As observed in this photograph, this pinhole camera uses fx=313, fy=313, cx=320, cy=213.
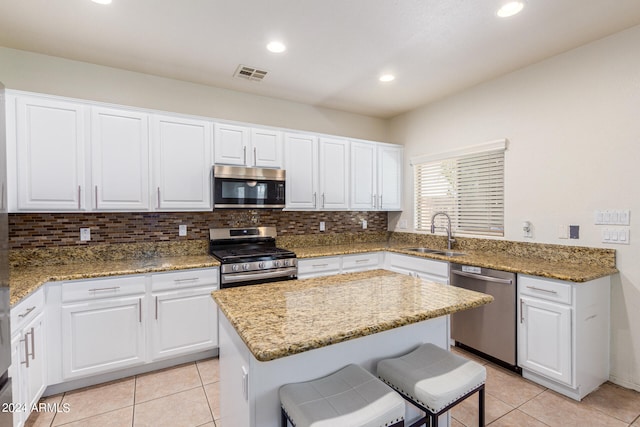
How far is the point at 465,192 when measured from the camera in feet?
11.7

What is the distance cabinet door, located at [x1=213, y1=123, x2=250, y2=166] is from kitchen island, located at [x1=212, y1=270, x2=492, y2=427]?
5.72 feet

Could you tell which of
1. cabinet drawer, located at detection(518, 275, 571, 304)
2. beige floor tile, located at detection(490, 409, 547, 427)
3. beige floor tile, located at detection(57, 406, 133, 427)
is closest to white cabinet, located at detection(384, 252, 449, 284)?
cabinet drawer, located at detection(518, 275, 571, 304)

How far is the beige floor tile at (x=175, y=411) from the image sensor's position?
2010 millimetres

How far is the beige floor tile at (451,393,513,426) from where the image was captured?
6.59ft

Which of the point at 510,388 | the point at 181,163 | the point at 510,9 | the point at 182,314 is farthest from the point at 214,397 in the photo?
the point at 510,9

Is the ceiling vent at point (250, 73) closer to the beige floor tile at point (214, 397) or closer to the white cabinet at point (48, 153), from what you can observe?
the white cabinet at point (48, 153)

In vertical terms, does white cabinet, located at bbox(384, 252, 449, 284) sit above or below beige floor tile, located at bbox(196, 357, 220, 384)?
above

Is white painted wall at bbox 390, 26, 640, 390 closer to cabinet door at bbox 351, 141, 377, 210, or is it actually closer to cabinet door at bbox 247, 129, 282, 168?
cabinet door at bbox 351, 141, 377, 210

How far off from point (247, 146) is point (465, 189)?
8.08ft

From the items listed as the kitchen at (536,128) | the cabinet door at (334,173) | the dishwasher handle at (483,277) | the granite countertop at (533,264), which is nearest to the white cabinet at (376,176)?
the cabinet door at (334,173)

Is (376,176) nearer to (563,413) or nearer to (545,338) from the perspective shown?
(545,338)

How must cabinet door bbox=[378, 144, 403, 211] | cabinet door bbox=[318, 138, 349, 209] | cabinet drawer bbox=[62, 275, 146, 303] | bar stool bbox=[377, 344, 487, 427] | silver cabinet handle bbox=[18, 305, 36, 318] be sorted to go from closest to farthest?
bar stool bbox=[377, 344, 487, 427] → silver cabinet handle bbox=[18, 305, 36, 318] → cabinet drawer bbox=[62, 275, 146, 303] → cabinet door bbox=[318, 138, 349, 209] → cabinet door bbox=[378, 144, 403, 211]

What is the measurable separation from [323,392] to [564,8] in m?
2.75

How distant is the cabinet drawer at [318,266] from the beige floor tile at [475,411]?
1.70 meters
